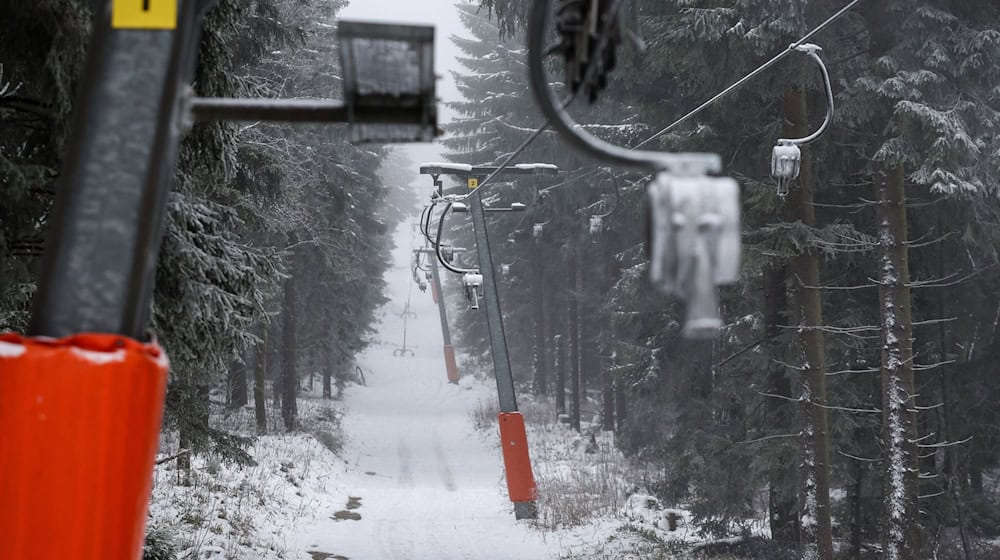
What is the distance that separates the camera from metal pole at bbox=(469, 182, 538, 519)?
1423 cm

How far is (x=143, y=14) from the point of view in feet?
7.84

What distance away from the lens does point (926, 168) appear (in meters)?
9.79

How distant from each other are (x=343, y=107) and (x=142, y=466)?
1.28 meters

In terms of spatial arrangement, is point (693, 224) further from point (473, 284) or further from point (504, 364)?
point (504, 364)

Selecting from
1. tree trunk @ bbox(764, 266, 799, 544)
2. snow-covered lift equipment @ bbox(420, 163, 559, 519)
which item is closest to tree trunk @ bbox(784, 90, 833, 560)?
tree trunk @ bbox(764, 266, 799, 544)

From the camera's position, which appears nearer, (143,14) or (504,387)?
(143,14)

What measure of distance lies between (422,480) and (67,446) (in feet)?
57.1

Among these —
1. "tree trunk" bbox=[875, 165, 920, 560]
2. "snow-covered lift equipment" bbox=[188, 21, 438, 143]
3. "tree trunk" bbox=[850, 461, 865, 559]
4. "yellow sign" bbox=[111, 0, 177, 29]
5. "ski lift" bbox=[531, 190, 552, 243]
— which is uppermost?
"ski lift" bbox=[531, 190, 552, 243]

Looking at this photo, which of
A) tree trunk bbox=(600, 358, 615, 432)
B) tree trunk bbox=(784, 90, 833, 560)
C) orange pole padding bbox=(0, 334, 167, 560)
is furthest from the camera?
tree trunk bbox=(600, 358, 615, 432)

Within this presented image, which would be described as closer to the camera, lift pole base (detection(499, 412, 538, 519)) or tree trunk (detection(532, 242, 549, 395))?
lift pole base (detection(499, 412, 538, 519))

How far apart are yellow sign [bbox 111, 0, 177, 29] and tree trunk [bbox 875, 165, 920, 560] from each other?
10038 millimetres

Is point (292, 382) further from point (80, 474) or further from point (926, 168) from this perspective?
point (80, 474)

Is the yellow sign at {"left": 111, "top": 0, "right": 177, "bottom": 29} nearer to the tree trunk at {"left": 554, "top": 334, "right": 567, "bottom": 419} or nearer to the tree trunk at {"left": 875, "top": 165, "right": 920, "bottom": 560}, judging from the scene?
the tree trunk at {"left": 875, "top": 165, "right": 920, "bottom": 560}

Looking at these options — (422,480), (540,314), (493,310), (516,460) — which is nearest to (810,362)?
(516,460)
